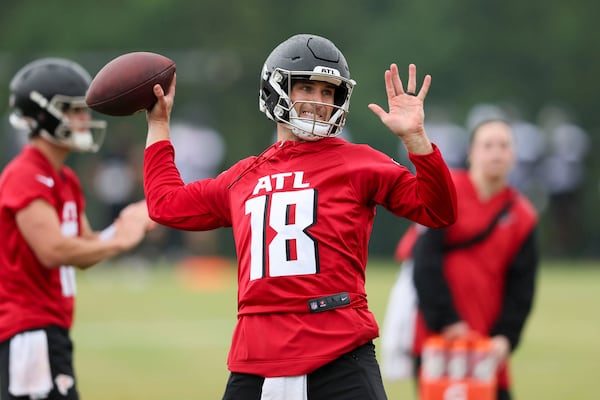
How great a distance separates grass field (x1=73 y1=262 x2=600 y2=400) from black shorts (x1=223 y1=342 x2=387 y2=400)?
4.71 m

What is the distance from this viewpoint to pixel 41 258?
5547mm

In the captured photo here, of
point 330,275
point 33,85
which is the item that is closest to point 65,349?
point 33,85

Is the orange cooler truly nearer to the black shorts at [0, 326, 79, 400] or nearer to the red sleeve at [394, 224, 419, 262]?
the red sleeve at [394, 224, 419, 262]

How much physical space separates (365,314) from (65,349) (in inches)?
68.0

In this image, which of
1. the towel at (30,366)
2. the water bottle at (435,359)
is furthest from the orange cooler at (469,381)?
the towel at (30,366)

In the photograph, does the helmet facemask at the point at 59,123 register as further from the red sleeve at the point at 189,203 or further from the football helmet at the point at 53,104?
the red sleeve at the point at 189,203

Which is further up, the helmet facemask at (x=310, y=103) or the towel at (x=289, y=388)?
the helmet facemask at (x=310, y=103)

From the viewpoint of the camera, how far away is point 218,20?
968 inches

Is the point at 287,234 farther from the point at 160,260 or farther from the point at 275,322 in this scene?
the point at 160,260

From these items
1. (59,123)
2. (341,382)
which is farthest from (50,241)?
(341,382)

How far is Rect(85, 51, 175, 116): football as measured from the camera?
493cm

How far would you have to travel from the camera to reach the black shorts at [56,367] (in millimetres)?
5547

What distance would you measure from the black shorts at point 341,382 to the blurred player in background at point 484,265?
2145mm

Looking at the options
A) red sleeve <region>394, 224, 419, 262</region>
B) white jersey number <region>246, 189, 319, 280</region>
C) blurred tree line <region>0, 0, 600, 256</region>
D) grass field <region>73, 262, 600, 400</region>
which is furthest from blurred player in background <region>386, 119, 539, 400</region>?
blurred tree line <region>0, 0, 600, 256</region>
